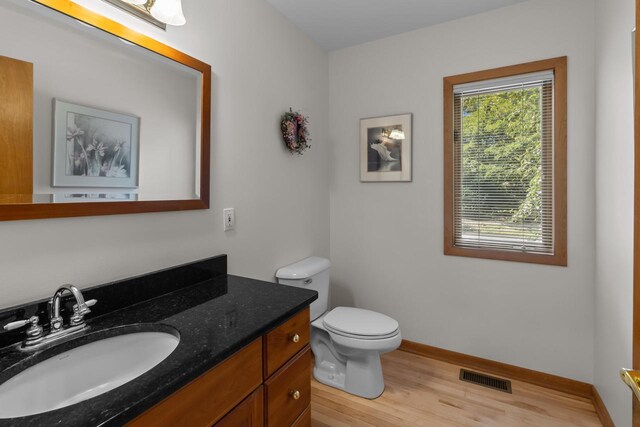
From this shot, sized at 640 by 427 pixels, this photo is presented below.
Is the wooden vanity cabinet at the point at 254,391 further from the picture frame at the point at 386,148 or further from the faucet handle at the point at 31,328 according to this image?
the picture frame at the point at 386,148

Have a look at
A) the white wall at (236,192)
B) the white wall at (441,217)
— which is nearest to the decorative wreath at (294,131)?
the white wall at (236,192)

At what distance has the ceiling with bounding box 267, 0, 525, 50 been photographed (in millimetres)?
2086

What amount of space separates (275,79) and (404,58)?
1.04 m

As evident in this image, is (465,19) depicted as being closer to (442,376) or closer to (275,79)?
(275,79)

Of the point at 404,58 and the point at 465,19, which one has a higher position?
the point at 465,19

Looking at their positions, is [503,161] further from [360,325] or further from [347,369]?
[347,369]

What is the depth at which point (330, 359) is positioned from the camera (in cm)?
219

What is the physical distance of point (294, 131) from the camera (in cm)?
224

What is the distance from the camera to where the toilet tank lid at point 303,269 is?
2.11 meters

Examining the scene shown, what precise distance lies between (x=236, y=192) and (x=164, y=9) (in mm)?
896

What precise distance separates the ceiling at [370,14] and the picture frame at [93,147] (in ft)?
4.50

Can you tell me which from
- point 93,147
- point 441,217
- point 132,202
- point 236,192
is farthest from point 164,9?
point 441,217

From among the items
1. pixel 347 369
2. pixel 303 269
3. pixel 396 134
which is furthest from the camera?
pixel 396 134

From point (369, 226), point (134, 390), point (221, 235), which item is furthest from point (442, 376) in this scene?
point (134, 390)
